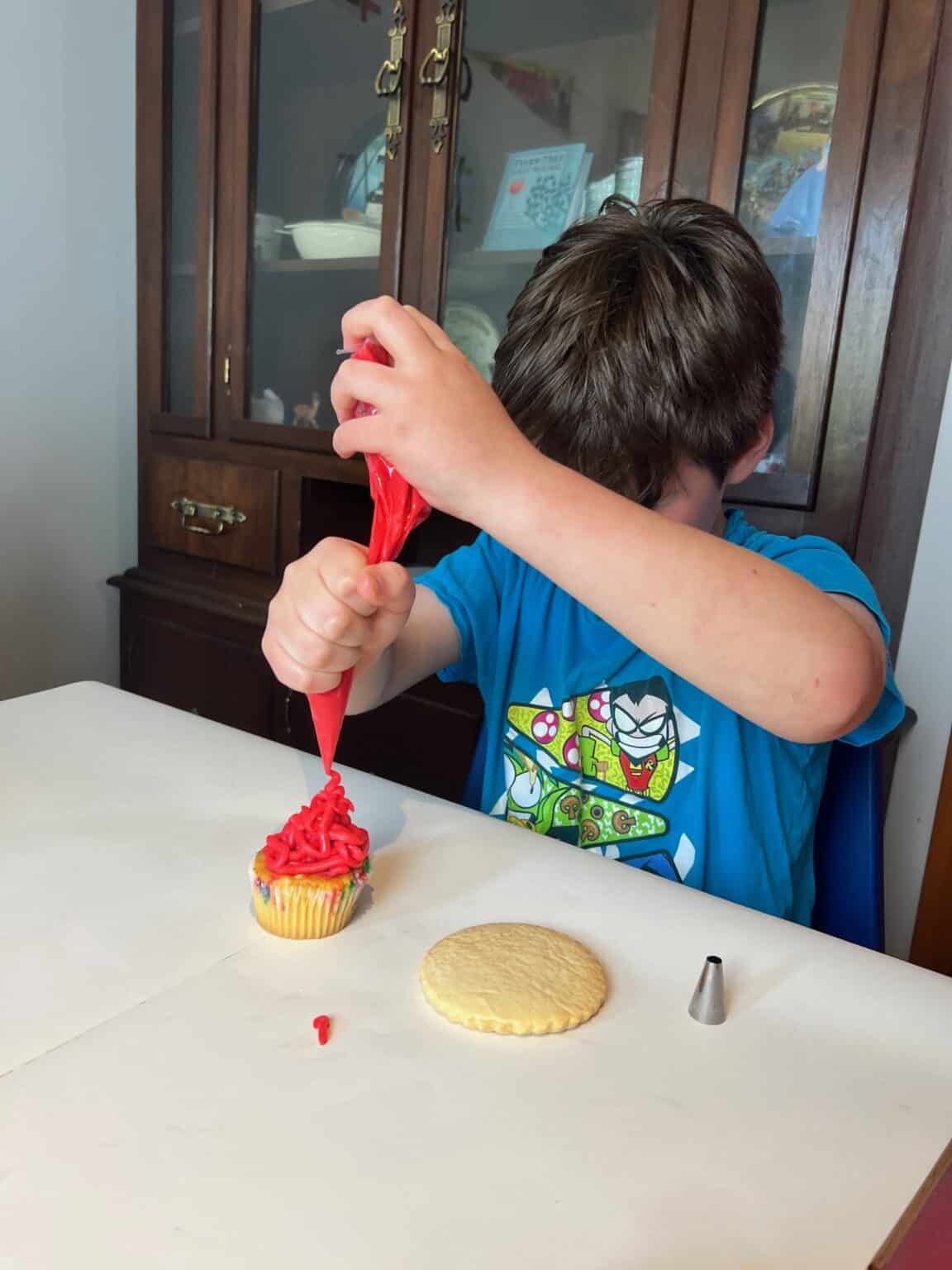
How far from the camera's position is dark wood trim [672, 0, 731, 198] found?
114 cm

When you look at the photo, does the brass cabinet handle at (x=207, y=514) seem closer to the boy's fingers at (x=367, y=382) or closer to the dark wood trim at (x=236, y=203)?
the dark wood trim at (x=236, y=203)

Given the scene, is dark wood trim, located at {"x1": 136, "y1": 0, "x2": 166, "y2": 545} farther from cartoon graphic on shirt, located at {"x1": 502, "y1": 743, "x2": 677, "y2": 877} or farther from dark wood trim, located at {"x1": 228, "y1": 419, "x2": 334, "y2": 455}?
cartoon graphic on shirt, located at {"x1": 502, "y1": 743, "x2": 677, "y2": 877}

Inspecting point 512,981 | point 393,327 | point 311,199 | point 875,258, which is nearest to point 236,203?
point 311,199

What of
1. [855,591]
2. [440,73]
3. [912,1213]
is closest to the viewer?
[912,1213]

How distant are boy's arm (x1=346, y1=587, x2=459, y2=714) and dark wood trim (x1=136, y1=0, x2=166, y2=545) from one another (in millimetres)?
1209

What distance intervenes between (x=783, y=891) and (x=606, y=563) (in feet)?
1.34

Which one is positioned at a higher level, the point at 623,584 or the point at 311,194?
the point at 311,194

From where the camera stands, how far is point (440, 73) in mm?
1381

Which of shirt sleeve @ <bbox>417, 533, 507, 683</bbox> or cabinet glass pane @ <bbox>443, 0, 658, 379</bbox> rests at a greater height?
cabinet glass pane @ <bbox>443, 0, 658, 379</bbox>

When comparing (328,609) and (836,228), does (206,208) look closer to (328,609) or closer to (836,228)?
(836,228)

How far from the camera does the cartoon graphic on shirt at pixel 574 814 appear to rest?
84 centimetres

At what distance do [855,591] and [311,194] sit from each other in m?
1.33

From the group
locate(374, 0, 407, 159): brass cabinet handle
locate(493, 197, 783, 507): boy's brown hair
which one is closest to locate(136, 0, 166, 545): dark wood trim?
locate(374, 0, 407, 159): brass cabinet handle

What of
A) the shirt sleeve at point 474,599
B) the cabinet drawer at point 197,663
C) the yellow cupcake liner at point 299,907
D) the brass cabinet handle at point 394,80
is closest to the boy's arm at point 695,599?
the yellow cupcake liner at point 299,907
